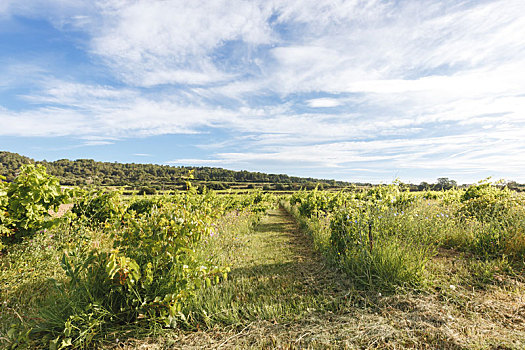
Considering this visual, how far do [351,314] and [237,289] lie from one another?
171cm

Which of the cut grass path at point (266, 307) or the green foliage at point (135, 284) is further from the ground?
the green foliage at point (135, 284)

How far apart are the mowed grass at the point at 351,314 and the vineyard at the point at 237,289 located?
2cm

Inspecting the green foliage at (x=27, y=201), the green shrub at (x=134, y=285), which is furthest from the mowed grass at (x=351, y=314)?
the green foliage at (x=27, y=201)

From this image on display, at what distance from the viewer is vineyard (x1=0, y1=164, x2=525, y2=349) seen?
2609mm

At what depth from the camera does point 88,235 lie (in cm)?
589

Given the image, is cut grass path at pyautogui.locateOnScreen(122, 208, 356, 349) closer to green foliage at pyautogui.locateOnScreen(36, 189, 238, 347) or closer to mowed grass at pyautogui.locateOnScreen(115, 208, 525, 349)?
mowed grass at pyautogui.locateOnScreen(115, 208, 525, 349)

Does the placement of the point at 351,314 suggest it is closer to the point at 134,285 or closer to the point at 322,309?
the point at 322,309

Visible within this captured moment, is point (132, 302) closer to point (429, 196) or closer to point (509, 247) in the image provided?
point (509, 247)

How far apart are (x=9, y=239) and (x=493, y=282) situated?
29.7 feet

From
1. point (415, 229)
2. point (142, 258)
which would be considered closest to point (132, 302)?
point (142, 258)

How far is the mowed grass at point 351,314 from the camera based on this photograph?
8.49ft

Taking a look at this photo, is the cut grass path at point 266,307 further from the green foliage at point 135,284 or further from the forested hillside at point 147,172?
the forested hillside at point 147,172

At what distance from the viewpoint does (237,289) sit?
12.5 feet

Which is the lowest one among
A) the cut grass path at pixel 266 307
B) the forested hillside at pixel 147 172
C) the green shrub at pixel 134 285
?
the cut grass path at pixel 266 307
